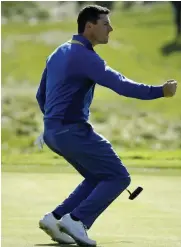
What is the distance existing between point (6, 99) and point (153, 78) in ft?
14.4

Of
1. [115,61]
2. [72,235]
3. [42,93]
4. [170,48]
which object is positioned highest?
[42,93]

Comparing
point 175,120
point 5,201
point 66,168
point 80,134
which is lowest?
point 175,120

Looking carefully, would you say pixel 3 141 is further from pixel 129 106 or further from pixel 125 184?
pixel 125 184

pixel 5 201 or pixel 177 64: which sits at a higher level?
pixel 5 201

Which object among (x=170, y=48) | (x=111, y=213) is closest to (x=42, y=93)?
(x=111, y=213)

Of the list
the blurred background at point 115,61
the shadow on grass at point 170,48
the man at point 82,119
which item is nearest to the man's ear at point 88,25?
the man at point 82,119

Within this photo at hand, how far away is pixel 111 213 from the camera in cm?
820

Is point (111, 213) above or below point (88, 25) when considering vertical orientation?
below

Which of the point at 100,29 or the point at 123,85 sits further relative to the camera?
the point at 100,29

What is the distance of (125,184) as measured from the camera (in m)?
6.18

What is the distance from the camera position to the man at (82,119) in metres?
6.00

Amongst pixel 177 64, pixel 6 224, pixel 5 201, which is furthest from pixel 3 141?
pixel 6 224

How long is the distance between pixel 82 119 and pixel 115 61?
20311 mm

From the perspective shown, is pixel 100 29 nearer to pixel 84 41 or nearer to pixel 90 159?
pixel 84 41
